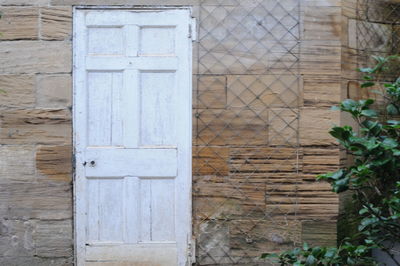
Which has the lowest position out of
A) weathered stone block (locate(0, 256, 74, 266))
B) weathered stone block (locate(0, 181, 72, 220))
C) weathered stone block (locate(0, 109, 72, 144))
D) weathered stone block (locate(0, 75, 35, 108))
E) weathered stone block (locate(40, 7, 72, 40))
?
weathered stone block (locate(0, 256, 74, 266))

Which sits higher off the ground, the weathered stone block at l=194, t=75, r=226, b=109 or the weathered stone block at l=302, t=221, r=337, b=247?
the weathered stone block at l=194, t=75, r=226, b=109

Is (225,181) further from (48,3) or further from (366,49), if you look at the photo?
(48,3)

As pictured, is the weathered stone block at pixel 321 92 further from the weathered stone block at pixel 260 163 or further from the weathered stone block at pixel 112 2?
the weathered stone block at pixel 112 2

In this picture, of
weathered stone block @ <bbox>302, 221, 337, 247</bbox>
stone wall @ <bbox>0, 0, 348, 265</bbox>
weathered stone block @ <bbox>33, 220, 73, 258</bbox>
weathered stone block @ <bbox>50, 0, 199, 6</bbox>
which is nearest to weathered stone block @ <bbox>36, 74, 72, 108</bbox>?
stone wall @ <bbox>0, 0, 348, 265</bbox>

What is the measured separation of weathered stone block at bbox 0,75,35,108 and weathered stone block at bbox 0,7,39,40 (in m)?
0.30

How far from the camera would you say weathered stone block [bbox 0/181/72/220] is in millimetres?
3811

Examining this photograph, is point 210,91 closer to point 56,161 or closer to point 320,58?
point 320,58

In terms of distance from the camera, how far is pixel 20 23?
3.81 metres

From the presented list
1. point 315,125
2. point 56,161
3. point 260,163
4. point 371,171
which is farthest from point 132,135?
point 371,171

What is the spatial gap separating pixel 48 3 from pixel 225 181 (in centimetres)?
186

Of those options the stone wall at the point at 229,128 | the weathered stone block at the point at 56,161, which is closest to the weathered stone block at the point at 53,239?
the stone wall at the point at 229,128

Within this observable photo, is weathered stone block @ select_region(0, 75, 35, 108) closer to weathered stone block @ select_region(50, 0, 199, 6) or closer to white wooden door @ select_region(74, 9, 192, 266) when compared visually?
white wooden door @ select_region(74, 9, 192, 266)

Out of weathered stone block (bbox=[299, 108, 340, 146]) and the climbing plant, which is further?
weathered stone block (bbox=[299, 108, 340, 146])

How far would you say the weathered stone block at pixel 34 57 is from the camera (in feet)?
12.4
